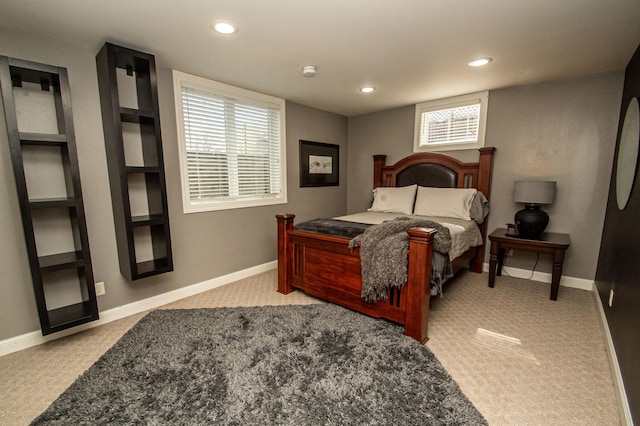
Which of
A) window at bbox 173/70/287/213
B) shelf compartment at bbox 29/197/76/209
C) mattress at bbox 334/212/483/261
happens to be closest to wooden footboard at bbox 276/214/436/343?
mattress at bbox 334/212/483/261

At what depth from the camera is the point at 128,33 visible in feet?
6.39

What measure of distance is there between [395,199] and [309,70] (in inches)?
80.2

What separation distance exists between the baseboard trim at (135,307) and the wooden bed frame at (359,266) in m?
0.70

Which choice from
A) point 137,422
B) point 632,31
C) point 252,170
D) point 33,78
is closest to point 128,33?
point 33,78

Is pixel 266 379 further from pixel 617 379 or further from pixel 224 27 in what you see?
pixel 224 27

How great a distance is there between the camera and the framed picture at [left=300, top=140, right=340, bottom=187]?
4.02 m

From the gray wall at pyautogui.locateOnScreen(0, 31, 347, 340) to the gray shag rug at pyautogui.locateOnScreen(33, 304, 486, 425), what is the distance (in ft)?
2.07

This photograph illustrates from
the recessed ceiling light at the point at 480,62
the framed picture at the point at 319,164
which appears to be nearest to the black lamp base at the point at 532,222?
the recessed ceiling light at the point at 480,62

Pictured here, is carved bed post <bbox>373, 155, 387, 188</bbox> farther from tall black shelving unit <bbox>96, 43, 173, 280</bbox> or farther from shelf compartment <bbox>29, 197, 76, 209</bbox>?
shelf compartment <bbox>29, 197, 76, 209</bbox>

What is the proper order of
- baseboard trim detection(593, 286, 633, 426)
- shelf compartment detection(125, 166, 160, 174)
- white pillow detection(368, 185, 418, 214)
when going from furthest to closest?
white pillow detection(368, 185, 418, 214)
shelf compartment detection(125, 166, 160, 174)
baseboard trim detection(593, 286, 633, 426)

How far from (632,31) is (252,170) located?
3450mm

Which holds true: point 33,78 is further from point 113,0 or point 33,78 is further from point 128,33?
point 113,0

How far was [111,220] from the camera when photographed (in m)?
2.37

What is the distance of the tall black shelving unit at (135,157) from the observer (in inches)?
82.4
